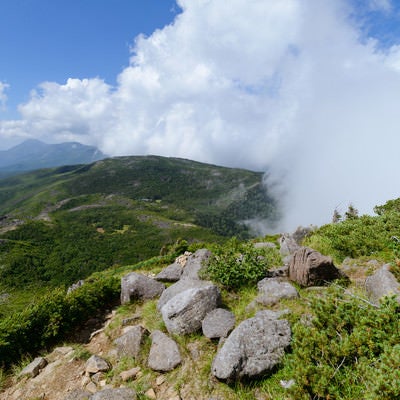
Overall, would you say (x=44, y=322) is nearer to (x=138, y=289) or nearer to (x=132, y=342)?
(x=138, y=289)

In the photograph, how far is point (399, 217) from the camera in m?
15.3

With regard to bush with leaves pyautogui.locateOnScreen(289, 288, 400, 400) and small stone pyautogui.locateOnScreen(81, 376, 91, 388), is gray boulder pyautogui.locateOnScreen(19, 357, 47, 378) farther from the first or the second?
bush with leaves pyautogui.locateOnScreen(289, 288, 400, 400)

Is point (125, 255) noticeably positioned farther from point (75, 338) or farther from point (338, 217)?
point (75, 338)

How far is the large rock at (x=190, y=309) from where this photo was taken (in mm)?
8188

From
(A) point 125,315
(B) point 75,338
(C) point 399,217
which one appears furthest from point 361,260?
(B) point 75,338

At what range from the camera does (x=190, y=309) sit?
8414 millimetres

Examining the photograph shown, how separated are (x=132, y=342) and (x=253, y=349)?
4.06 m

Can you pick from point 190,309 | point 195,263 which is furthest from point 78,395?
point 195,263

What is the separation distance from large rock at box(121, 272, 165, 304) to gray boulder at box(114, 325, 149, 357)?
3282 mm

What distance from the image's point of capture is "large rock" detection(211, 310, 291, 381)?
19.4ft

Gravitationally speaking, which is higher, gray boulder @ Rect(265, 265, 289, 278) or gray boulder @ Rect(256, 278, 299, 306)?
gray boulder @ Rect(265, 265, 289, 278)

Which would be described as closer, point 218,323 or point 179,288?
point 218,323

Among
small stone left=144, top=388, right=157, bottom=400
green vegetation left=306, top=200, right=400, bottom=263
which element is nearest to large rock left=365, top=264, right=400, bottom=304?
green vegetation left=306, top=200, right=400, bottom=263

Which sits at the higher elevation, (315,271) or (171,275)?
(315,271)
